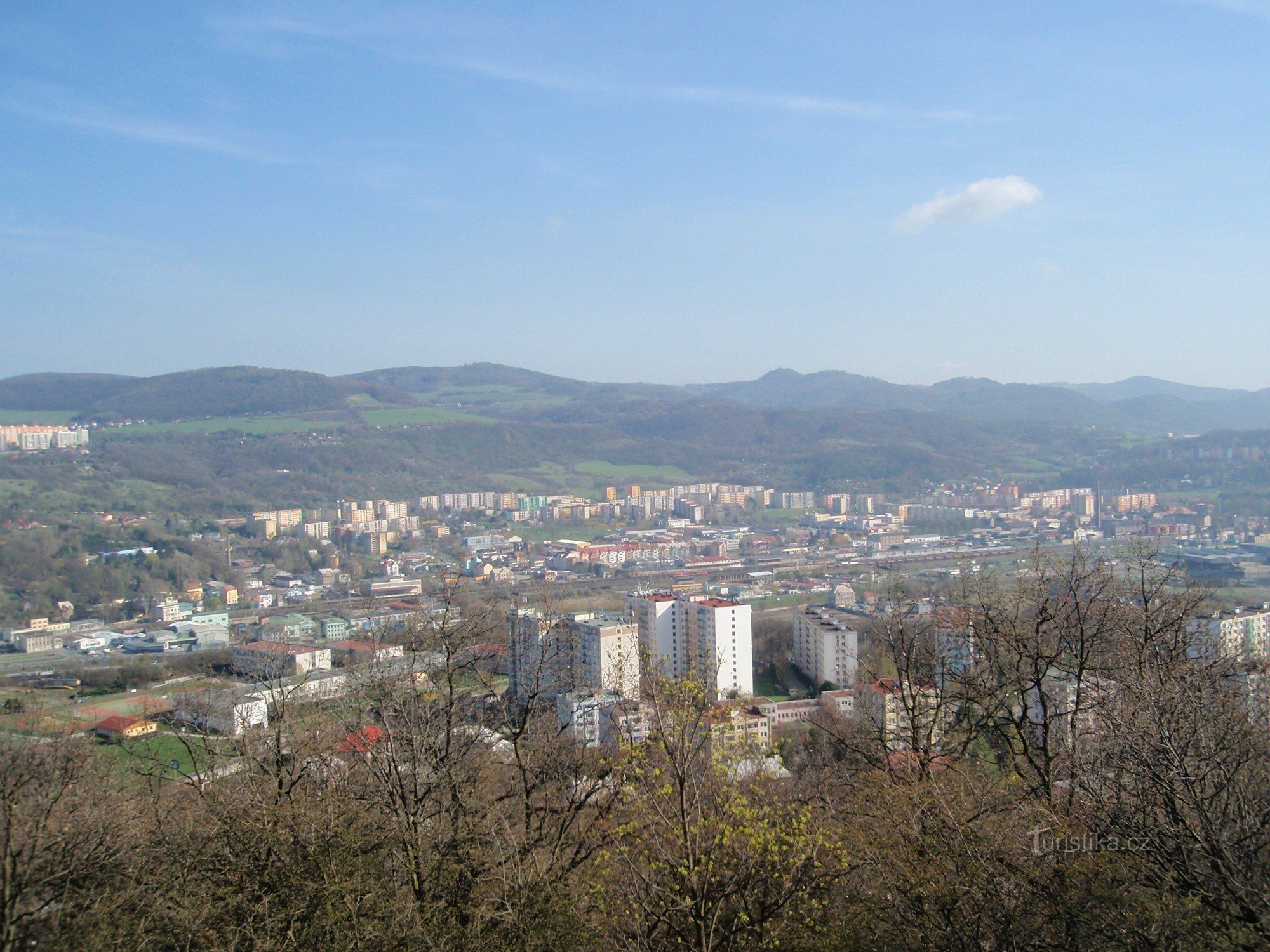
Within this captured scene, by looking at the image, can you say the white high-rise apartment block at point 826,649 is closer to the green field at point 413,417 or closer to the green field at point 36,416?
the green field at point 413,417

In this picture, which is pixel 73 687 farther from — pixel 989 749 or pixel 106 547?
pixel 106 547

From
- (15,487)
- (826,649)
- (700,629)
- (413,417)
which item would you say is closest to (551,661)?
(826,649)

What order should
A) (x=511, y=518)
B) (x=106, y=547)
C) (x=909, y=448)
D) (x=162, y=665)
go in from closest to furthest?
(x=162, y=665) < (x=106, y=547) < (x=511, y=518) < (x=909, y=448)

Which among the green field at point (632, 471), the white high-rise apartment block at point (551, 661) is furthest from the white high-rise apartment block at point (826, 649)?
the green field at point (632, 471)

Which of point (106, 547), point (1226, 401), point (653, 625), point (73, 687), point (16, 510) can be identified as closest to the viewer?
point (73, 687)

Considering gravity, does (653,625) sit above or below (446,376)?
below

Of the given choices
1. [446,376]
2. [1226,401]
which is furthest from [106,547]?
[1226,401]

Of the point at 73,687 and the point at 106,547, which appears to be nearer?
the point at 73,687

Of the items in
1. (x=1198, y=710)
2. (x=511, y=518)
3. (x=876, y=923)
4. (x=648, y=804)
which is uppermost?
(x=1198, y=710)
